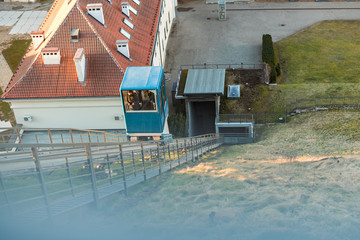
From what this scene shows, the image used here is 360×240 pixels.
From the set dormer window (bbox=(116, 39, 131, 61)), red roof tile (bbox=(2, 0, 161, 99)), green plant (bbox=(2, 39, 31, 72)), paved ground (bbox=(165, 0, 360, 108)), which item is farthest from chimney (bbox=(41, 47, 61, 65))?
green plant (bbox=(2, 39, 31, 72))

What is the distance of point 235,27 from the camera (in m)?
41.5

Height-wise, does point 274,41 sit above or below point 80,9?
below

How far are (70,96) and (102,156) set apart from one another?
12619 millimetres

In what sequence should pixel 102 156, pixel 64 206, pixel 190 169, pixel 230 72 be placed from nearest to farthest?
1. pixel 64 206
2. pixel 102 156
3. pixel 190 169
4. pixel 230 72

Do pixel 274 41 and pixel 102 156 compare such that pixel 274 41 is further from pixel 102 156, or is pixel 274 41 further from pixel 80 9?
pixel 102 156

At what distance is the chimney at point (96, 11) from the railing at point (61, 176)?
45.6 ft

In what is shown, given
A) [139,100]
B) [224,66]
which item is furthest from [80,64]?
[224,66]

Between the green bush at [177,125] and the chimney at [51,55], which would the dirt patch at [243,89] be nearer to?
the green bush at [177,125]

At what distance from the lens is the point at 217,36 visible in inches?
1575

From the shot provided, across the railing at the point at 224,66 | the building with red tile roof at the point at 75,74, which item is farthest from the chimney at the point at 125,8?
the railing at the point at 224,66

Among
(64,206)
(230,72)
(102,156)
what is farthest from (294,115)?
(64,206)

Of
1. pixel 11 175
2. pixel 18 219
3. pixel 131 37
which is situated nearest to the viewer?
pixel 18 219

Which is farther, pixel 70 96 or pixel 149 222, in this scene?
pixel 70 96

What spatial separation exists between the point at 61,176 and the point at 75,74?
1419cm
